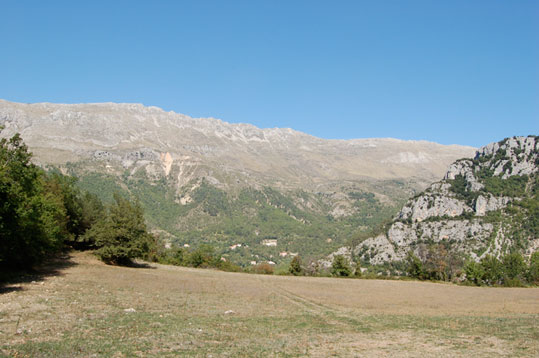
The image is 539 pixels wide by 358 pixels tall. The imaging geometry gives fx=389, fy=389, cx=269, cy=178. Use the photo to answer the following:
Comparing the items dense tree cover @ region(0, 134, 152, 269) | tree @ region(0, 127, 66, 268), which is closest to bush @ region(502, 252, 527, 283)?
dense tree cover @ region(0, 134, 152, 269)

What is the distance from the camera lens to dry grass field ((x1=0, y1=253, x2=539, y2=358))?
2000cm

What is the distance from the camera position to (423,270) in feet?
348

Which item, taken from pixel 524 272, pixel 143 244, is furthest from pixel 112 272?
pixel 524 272

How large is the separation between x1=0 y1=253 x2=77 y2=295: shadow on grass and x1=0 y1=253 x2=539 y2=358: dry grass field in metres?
0.83

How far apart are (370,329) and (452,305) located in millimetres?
25894

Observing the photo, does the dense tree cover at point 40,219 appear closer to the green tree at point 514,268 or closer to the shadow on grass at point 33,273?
the shadow on grass at point 33,273

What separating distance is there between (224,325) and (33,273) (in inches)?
1241

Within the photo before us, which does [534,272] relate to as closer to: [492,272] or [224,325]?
[492,272]

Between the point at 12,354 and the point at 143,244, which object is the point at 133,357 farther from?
the point at 143,244

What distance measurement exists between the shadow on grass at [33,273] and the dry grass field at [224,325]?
829 mm

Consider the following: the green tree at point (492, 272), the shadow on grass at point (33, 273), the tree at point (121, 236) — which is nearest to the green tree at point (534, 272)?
the green tree at point (492, 272)

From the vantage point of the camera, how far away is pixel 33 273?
46.8 m

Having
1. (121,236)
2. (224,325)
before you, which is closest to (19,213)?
(224,325)

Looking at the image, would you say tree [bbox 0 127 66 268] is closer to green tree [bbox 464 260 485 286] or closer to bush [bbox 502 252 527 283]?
green tree [bbox 464 260 485 286]
